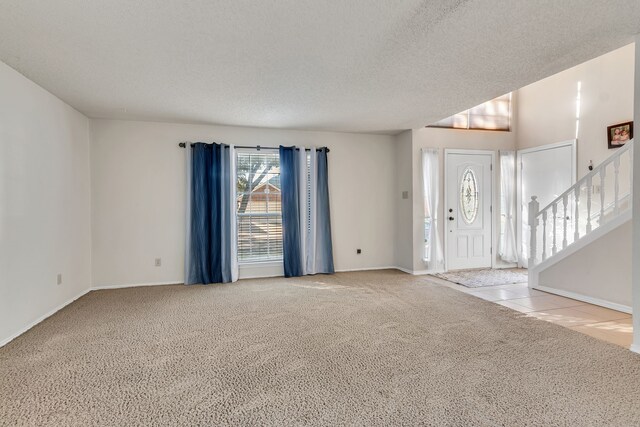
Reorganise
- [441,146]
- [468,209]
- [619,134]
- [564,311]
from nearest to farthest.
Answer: [564,311], [619,134], [441,146], [468,209]

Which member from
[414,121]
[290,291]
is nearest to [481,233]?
A: [414,121]

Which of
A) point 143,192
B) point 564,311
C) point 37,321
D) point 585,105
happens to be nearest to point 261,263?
point 143,192

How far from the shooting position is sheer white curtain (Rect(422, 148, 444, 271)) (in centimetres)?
572

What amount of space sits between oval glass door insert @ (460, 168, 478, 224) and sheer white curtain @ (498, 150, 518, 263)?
567 mm

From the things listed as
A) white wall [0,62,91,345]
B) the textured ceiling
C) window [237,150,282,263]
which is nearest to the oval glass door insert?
the textured ceiling

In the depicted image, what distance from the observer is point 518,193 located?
6184 millimetres

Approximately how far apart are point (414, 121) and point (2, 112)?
4.76 metres

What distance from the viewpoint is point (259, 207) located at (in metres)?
5.56

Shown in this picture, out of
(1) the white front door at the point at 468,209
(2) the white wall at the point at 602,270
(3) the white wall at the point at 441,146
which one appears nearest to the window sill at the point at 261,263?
(3) the white wall at the point at 441,146

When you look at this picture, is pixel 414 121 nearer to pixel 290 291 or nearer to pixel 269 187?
pixel 269 187

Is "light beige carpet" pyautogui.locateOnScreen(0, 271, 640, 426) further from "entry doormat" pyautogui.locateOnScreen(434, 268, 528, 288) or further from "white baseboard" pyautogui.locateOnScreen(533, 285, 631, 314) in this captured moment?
"entry doormat" pyautogui.locateOnScreen(434, 268, 528, 288)

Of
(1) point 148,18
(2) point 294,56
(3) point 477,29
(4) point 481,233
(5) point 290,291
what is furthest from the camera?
(4) point 481,233

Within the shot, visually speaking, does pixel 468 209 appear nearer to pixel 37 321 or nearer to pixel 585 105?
pixel 585 105

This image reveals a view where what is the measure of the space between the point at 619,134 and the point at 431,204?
2.62m
